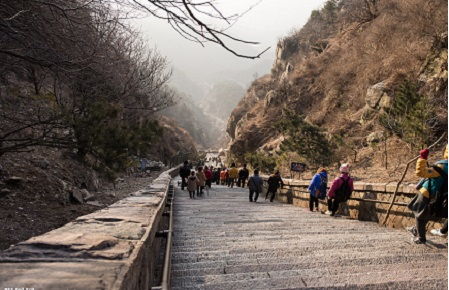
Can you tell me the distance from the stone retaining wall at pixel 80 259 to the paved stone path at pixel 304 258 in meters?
0.80

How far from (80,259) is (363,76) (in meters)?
26.6

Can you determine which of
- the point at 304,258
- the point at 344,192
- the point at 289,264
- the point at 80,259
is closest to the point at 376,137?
the point at 344,192

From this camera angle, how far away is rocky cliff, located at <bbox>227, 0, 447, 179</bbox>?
1659 centimetres

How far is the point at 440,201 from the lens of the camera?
4.29 meters

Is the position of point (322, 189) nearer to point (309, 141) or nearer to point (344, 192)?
point (344, 192)

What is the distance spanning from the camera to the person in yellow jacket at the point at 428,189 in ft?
14.0

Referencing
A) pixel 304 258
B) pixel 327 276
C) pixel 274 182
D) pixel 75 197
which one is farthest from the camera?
pixel 274 182

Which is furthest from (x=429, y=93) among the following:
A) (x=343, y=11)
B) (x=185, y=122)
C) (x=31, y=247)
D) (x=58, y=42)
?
(x=185, y=122)

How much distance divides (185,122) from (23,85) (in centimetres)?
10588

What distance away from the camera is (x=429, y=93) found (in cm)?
1567

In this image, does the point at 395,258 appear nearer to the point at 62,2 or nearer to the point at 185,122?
the point at 62,2

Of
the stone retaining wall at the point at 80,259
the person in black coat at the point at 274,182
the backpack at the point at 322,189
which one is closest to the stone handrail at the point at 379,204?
the backpack at the point at 322,189

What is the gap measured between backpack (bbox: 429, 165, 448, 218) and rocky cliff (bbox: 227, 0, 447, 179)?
420 inches

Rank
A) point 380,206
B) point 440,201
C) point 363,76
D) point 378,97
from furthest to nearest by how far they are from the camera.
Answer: point 363,76 → point 378,97 → point 380,206 → point 440,201
